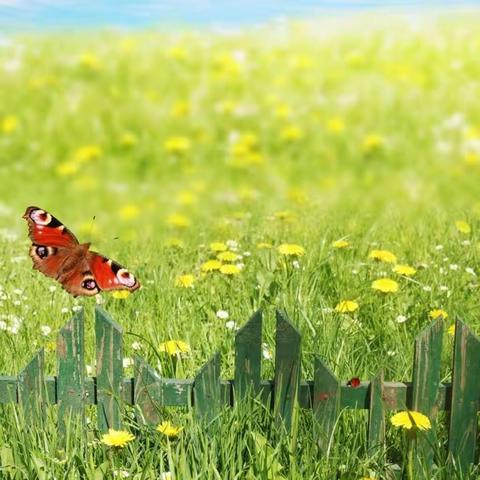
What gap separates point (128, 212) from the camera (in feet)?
18.5

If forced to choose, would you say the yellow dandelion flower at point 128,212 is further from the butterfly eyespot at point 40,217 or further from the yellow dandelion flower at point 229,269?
the butterfly eyespot at point 40,217

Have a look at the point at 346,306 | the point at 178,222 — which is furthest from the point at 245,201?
→ the point at 346,306

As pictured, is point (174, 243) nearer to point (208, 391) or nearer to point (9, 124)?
point (208, 391)

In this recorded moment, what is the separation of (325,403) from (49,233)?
963 mm

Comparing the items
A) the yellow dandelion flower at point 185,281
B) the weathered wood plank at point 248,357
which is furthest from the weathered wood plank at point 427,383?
the yellow dandelion flower at point 185,281

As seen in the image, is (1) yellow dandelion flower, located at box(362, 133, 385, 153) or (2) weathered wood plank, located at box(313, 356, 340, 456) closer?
(2) weathered wood plank, located at box(313, 356, 340, 456)

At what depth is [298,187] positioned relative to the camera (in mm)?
5941

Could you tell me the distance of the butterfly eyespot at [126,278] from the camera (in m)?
2.49

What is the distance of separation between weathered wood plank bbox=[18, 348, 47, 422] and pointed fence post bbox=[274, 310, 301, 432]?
1.86ft

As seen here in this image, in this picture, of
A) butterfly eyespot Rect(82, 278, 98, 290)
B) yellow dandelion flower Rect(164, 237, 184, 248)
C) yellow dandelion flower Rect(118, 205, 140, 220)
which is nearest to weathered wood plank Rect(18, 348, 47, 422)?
butterfly eyespot Rect(82, 278, 98, 290)

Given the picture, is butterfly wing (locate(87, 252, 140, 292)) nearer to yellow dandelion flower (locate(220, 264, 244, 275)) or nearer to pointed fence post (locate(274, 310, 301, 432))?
pointed fence post (locate(274, 310, 301, 432))

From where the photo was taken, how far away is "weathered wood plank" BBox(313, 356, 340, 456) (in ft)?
7.44

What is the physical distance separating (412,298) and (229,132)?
3.82 metres

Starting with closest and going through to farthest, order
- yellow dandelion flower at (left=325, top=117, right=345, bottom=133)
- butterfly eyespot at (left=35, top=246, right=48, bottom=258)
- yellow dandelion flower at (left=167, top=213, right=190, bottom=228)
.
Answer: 1. butterfly eyespot at (left=35, top=246, right=48, bottom=258)
2. yellow dandelion flower at (left=167, top=213, right=190, bottom=228)
3. yellow dandelion flower at (left=325, top=117, right=345, bottom=133)
